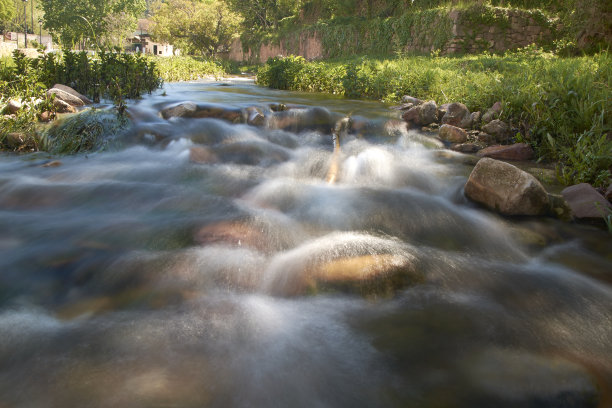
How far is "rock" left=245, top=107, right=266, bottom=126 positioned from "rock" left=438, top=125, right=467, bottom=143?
9.79 ft

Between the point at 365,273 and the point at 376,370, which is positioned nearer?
the point at 376,370

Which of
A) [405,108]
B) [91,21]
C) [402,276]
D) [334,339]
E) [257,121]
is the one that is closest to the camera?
[334,339]

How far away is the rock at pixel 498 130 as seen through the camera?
19.8 feet

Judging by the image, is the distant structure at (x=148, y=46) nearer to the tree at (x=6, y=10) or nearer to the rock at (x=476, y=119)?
the tree at (x=6, y=10)

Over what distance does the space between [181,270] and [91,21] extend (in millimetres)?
49497

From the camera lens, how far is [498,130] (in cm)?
605

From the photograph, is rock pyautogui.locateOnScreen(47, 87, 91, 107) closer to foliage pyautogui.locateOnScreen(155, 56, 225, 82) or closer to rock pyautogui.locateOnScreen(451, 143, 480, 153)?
foliage pyautogui.locateOnScreen(155, 56, 225, 82)

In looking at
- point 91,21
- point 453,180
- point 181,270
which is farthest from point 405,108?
point 91,21

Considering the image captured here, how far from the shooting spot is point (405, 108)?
8258mm

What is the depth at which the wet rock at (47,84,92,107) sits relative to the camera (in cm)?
634

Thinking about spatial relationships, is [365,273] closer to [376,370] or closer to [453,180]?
[376,370]

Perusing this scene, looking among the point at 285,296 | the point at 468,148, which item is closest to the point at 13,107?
the point at 285,296

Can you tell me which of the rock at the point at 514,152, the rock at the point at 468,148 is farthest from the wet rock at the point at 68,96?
the rock at the point at 514,152

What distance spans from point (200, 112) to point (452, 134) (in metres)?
4.20
